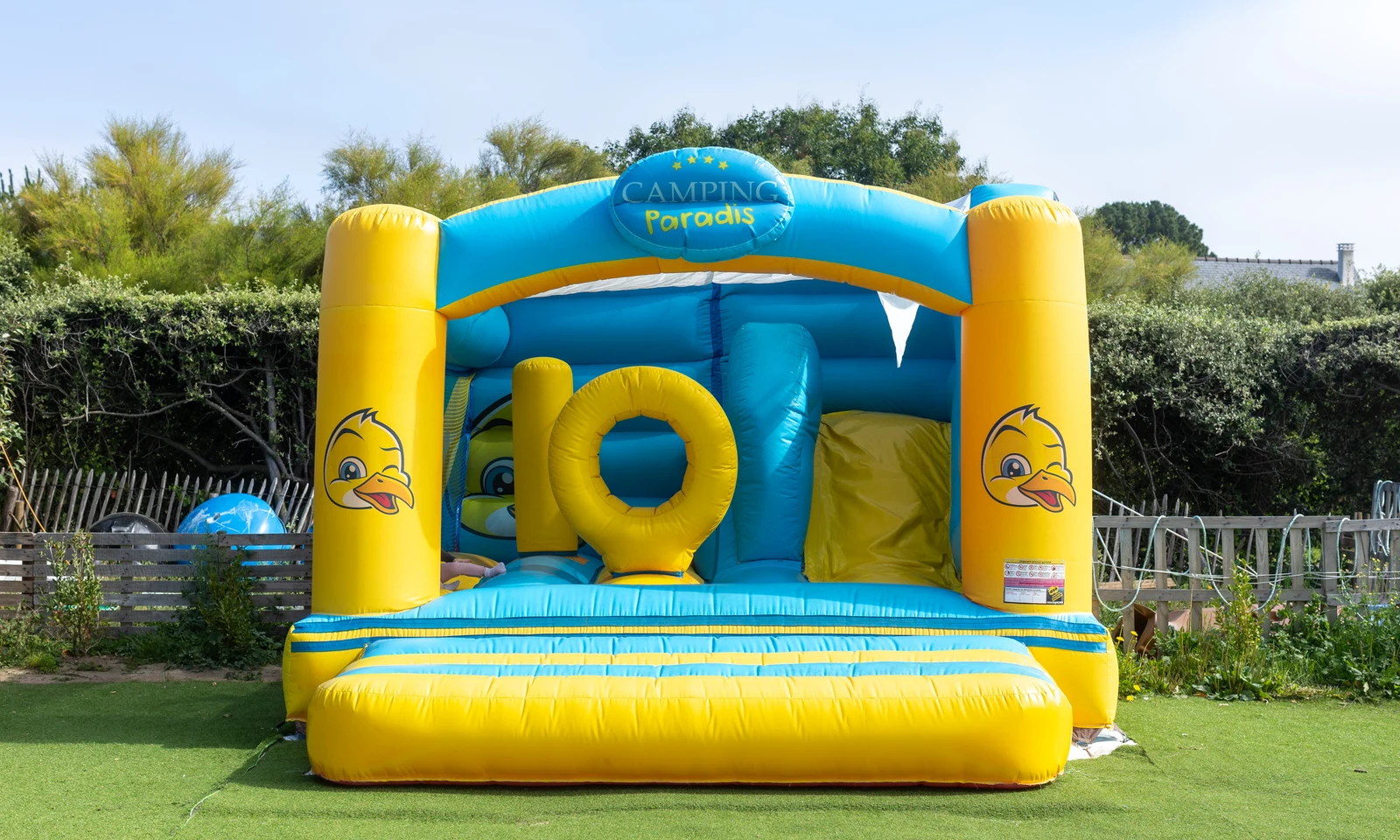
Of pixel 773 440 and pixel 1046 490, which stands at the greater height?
pixel 773 440

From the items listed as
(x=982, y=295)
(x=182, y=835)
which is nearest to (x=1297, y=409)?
(x=982, y=295)

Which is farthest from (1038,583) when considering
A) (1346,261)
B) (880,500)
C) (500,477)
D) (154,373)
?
(1346,261)

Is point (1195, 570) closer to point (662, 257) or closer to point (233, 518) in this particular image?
point (662, 257)

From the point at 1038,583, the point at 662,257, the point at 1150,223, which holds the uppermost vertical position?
the point at 1150,223

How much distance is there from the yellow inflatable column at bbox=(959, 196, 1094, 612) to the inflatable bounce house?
0.01 m

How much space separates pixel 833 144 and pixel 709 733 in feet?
57.3

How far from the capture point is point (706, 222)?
426 cm

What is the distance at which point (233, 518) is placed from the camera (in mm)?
6105

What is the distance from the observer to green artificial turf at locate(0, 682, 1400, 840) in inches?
120

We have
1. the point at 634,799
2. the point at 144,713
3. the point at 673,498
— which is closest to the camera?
the point at 634,799

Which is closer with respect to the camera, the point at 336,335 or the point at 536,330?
the point at 336,335

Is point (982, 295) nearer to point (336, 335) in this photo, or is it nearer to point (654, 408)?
point (654, 408)

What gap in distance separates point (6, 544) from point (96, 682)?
3.97 ft

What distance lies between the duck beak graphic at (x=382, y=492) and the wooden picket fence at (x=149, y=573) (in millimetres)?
1627
